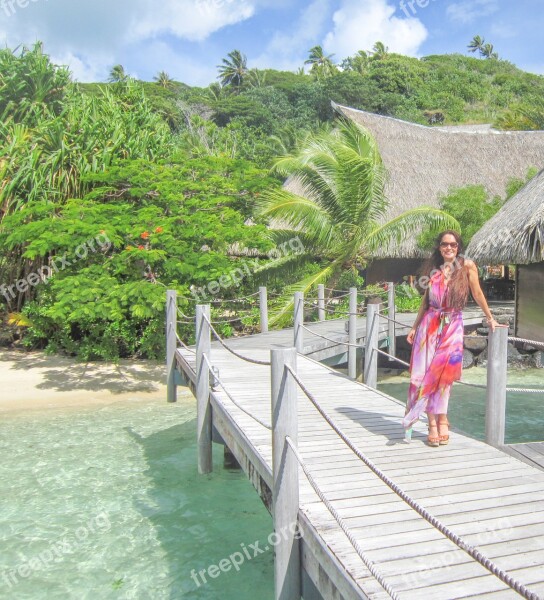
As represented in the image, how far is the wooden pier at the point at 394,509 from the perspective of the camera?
257 centimetres

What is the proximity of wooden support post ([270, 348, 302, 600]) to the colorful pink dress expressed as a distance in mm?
1527

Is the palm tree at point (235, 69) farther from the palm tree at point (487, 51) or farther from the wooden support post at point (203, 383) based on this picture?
the wooden support post at point (203, 383)

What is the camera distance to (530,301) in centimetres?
1036

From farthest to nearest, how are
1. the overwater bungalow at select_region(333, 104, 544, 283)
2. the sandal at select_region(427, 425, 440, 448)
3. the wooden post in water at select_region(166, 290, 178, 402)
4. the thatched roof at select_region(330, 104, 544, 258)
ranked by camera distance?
A: the thatched roof at select_region(330, 104, 544, 258)
the overwater bungalow at select_region(333, 104, 544, 283)
the wooden post in water at select_region(166, 290, 178, 402)
the sandal at select_region(427, 425, 440, 448)

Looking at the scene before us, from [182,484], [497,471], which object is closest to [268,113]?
[182,484]

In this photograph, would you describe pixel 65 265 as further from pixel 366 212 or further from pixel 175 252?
pixel 366 212

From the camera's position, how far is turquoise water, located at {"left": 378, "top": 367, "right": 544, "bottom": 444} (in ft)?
29.6

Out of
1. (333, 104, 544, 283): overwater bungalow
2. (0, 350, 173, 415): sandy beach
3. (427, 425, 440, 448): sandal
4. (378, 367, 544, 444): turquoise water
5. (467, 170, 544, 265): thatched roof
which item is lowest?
(378, 367, 544, 444): turquoise water

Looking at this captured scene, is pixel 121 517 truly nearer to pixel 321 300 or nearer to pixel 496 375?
pixel 496 375

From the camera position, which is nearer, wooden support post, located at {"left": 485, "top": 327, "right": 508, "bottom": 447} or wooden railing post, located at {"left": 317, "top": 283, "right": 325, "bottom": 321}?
wooden support post, located at {"left": 485, "top": 327, "right": 508, "bottom": 447}

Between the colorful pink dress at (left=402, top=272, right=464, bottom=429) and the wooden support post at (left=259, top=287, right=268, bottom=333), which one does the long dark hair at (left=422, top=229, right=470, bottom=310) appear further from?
the wooden support post at (left=259, top=287, right=268, bottom=333)

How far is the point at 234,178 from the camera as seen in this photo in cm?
1205

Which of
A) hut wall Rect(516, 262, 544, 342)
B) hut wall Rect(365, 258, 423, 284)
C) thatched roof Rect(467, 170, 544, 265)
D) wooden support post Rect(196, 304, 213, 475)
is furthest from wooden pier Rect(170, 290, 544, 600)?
hut wall Rect(365, 258, 423, 284)

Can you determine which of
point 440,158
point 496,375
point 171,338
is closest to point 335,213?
point 171,338
